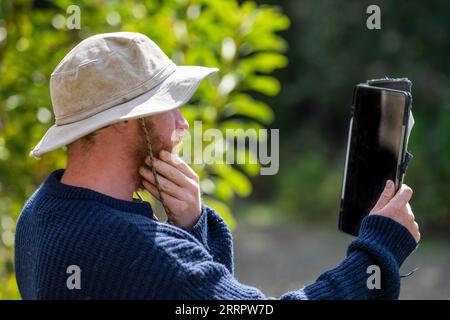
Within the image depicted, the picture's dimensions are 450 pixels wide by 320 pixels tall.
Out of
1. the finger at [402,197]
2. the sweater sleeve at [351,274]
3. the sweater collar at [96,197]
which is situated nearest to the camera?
the sweater sleeve at [351,274]

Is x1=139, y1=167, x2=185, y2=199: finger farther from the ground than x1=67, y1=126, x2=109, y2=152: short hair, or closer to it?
closer to it

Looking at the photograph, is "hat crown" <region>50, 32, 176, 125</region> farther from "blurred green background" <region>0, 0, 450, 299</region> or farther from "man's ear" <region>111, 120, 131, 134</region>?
"blurred green background" <region>0, 0, 450, 299</region>

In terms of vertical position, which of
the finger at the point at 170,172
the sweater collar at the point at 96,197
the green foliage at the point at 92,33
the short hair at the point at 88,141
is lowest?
the sweater collar at the point at 96,197

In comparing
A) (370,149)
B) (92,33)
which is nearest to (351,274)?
(370,149)

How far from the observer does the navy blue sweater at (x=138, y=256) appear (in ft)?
5.83

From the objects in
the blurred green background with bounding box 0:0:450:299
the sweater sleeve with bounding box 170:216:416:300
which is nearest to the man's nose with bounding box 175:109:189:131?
the sweater sleeve with bounding box 170:216:416:300

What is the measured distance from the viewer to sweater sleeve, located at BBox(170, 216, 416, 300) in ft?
5.82

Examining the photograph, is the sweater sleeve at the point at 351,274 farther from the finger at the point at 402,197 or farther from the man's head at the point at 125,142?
the man's head at the point at 125,142

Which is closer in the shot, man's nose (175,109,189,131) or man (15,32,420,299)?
man (15,32,420,299)

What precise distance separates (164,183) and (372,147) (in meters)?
0.65

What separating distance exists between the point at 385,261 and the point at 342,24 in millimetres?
12498

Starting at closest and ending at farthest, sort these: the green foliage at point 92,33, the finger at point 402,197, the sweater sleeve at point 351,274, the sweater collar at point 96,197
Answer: the sweater sleeve at point 351,274 → the sweater collar at point 96,197 → the finger at point 402,197 → the green foliage at point 92,33

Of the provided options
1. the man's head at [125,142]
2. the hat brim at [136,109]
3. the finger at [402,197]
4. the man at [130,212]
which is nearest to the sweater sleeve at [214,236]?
the man at [130,212]

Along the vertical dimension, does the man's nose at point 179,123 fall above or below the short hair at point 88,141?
above
